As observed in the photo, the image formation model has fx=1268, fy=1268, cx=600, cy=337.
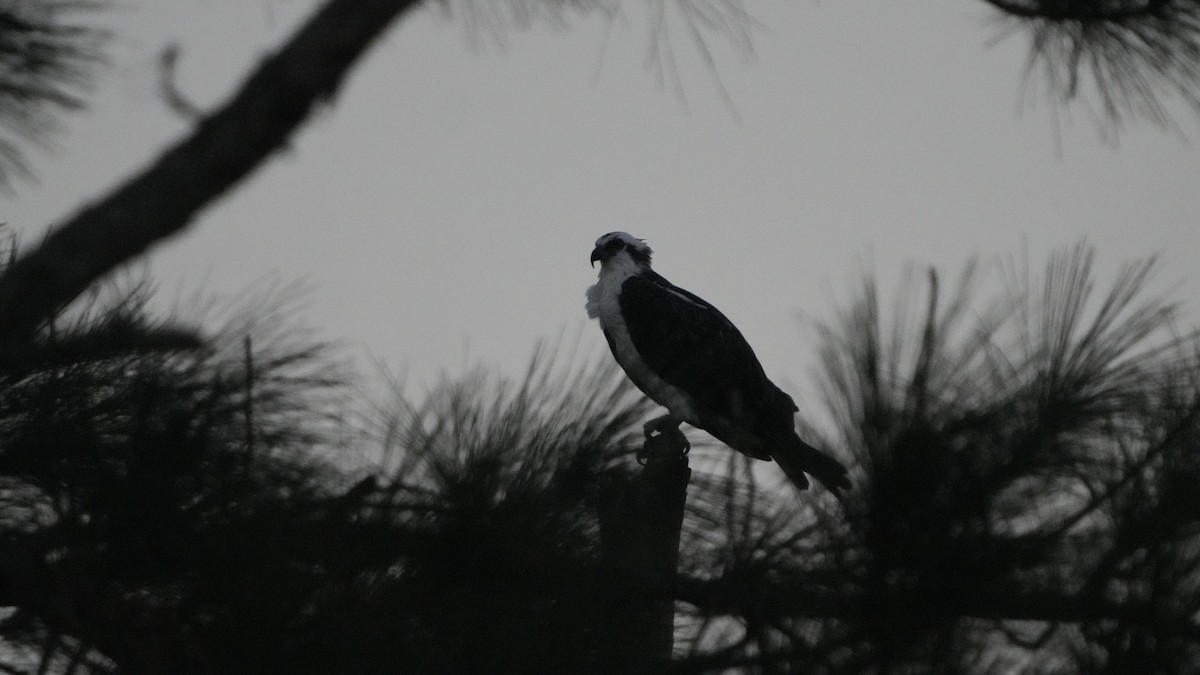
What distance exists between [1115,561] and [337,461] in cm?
129

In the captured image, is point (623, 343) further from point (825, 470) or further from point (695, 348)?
point (825, 470)

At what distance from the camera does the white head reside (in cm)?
642

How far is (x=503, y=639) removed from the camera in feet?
6.84

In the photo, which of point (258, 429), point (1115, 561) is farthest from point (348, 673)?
point (1115, 561)

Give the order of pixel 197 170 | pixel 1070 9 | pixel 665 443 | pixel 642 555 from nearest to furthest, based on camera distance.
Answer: pixel 197 170, pixel 642 555, pixel 665 443, pixel 1070 9

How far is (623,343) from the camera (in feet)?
18.0

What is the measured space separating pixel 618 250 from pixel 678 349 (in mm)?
1224

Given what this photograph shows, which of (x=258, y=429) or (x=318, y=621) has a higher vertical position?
(x=258, y=429)

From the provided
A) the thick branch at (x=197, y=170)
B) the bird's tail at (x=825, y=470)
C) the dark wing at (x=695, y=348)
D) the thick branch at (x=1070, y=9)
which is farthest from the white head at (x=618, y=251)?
the thick branch at (x=197, y=170)

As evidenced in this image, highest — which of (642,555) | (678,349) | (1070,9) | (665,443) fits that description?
(678,349)

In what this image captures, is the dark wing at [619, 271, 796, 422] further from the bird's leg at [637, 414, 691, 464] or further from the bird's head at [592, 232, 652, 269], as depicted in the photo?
the bird's leg at [637, 414, 691, 464]

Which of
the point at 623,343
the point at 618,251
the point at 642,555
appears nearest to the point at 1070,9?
the point at 642,555

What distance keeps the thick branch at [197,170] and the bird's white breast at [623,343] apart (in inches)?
116

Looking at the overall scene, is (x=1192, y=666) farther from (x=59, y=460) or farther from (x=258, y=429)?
(x=59, y=460)
